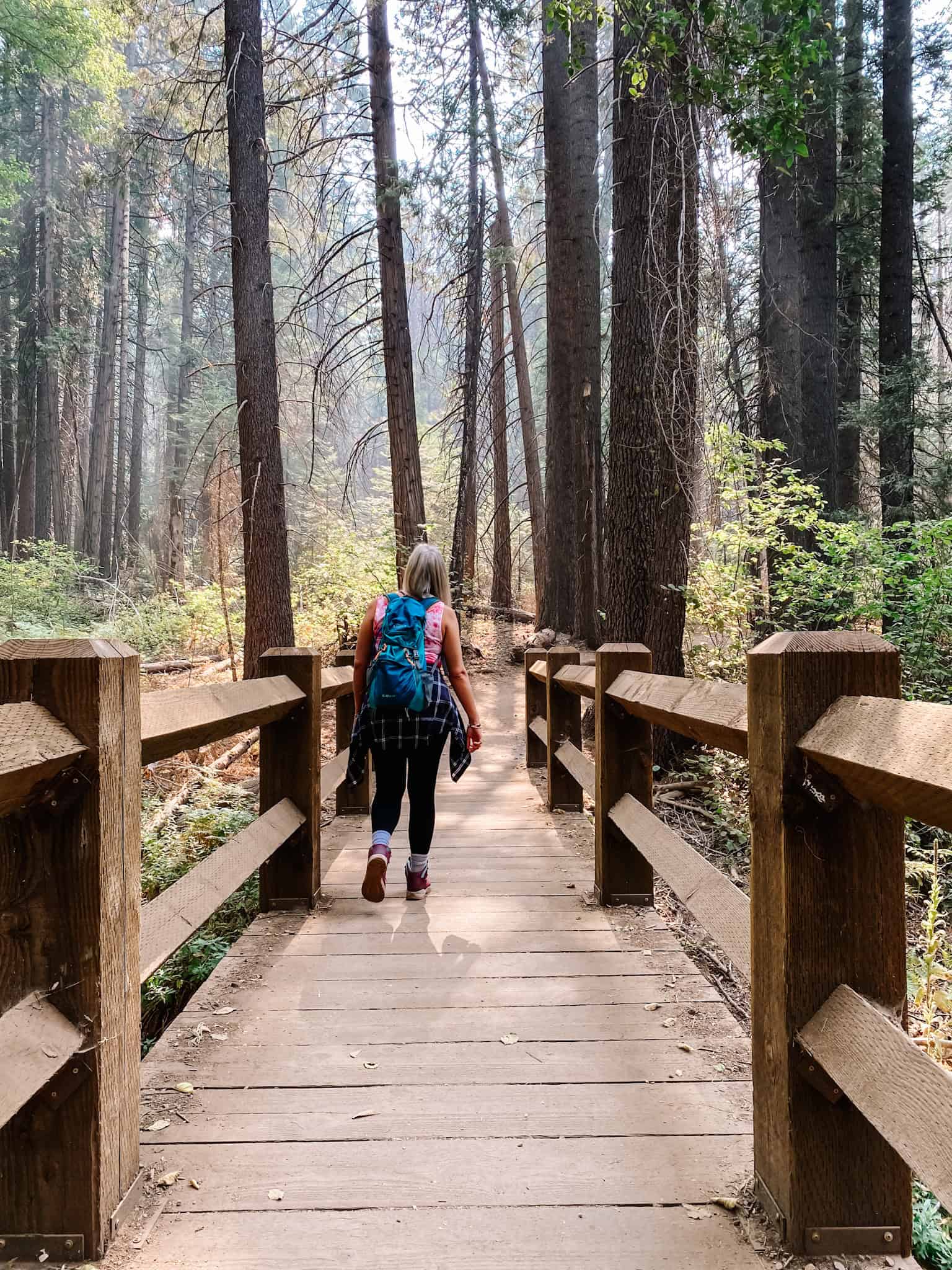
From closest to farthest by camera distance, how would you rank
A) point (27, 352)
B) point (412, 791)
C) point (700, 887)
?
point (700, 887) < point (412, 791) < point (27, 352)

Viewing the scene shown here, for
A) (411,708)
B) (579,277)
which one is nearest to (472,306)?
(579,277)

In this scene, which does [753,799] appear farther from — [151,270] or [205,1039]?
[151,270]

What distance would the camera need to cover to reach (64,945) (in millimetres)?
1616

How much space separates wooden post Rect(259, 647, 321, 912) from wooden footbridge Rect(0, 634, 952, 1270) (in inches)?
37.8

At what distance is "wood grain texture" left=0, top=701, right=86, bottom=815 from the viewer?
1370 mm

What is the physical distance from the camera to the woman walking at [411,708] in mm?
3803

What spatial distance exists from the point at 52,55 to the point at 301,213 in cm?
922

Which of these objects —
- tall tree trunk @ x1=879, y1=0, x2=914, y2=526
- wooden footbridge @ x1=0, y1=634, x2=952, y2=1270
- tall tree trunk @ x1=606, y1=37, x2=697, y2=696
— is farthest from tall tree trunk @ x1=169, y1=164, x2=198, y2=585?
wooden footbridge @ x1=0, y1=634, x2=952, y2=1270

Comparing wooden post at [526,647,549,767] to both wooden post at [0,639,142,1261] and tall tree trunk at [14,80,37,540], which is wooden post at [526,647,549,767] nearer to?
wooden post at [0,639,142,1261]

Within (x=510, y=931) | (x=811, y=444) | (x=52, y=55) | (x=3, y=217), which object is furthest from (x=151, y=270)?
(x=510, y=931)

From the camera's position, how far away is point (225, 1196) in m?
1.82

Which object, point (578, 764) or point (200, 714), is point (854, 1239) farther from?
point (578, 764)

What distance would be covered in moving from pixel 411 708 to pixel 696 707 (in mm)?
1735

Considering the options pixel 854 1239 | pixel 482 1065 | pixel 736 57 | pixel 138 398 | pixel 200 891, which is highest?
pixel 138 398
